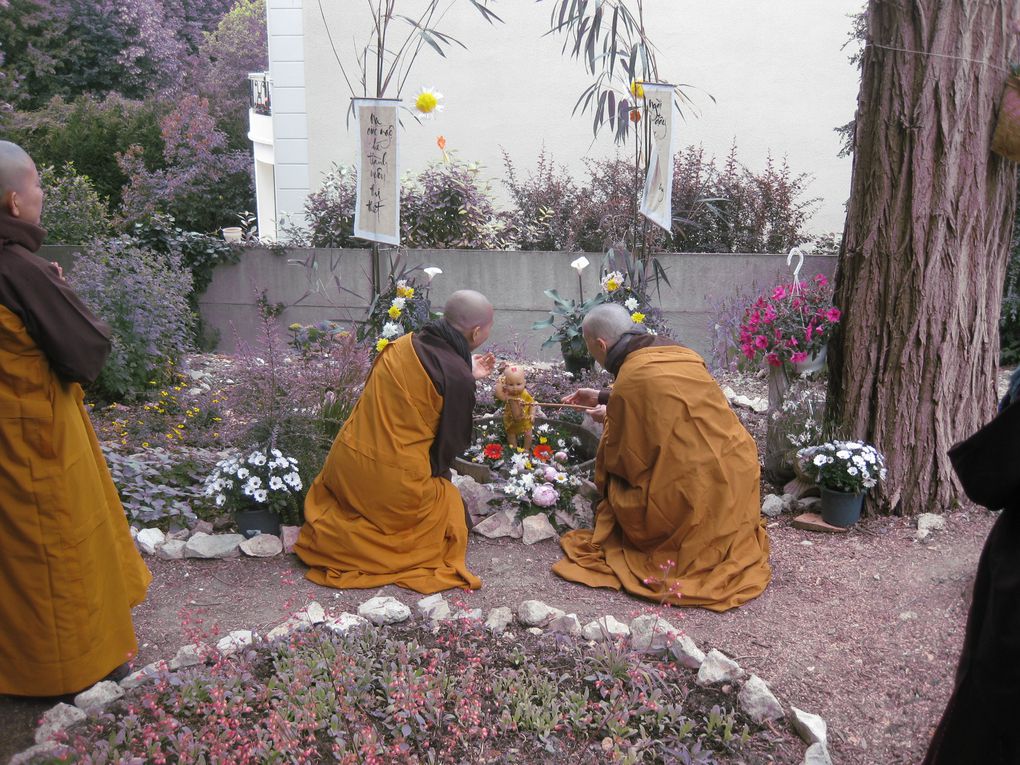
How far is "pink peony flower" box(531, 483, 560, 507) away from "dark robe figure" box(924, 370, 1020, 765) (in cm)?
275

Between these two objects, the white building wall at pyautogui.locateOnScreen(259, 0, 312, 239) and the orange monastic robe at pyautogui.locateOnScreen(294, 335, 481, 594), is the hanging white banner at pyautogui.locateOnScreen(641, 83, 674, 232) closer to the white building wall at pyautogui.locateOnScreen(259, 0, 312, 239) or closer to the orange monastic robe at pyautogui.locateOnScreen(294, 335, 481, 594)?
the orange monastic robe at pyautogui.locateOnScreen(294, 335, 481, 594)

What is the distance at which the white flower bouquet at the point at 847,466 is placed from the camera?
438 cm

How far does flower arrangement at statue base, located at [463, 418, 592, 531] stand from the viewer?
15.1ft

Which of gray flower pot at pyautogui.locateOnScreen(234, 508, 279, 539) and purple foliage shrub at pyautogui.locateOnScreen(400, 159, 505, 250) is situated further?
purple foliage shrub at pyautogui.locateOnScreen(400, 159, 505, 250)

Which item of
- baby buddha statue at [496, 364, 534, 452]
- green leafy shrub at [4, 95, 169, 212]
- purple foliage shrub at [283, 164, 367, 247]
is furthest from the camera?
green leafy shrub at [4, 95, 169, 212]

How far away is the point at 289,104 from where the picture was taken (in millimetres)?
11203

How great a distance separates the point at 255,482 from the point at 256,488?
3 centimetres

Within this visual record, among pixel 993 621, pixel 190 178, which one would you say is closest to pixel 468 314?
pixel 993 621

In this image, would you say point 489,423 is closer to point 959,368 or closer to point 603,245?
point 959,368

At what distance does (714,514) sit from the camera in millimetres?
3943

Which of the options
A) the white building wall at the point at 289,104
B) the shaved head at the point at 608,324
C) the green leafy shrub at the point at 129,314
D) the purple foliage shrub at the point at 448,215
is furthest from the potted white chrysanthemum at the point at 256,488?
the white building wall at the point at 289,104

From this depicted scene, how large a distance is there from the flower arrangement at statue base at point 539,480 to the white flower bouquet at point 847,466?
1277mm

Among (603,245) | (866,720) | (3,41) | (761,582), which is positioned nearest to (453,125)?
(603,245)

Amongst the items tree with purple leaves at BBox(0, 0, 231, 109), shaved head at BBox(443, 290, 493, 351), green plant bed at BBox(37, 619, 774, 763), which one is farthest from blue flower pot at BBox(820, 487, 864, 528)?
tree with purple leaves at BBox(0, 0, 231, 109)
